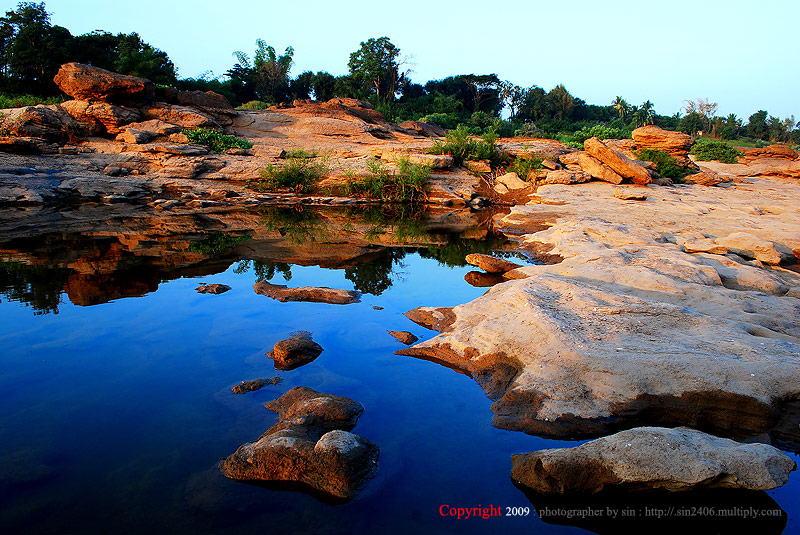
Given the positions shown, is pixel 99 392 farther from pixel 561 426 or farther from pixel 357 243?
pixel 357 243

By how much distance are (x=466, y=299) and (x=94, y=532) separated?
4.53m

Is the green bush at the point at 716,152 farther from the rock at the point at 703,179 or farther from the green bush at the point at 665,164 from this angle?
the green bush at the point at 665,164

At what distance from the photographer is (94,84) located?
17.2 m

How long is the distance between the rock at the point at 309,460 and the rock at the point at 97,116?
59.0 feet

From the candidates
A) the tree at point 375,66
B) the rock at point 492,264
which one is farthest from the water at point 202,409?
the tree at point 375,66

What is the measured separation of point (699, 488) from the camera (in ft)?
8.24

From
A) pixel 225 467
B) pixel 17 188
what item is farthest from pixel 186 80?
pixel 225 467

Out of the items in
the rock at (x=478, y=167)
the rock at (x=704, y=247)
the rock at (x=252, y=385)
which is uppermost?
the rock at (x=478, y=167)

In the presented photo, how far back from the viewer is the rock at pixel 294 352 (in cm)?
424

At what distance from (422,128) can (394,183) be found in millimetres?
13785

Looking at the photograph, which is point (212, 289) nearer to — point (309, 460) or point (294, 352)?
point (294, 352)

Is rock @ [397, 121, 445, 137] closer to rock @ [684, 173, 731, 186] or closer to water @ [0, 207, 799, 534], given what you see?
rock @ [684, 173, 731, 186]

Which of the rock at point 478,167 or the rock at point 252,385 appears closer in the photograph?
the rock at point 252,385

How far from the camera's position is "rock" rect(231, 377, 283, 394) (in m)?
3.75
